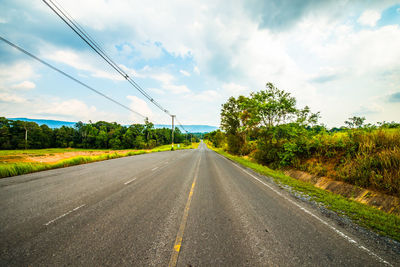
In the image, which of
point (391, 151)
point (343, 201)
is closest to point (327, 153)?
point (391, 151)

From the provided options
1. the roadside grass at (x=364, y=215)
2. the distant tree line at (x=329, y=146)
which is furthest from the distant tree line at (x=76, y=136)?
the roadside grass at (x=364, y=215)

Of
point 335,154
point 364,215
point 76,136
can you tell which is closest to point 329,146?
point 335,154

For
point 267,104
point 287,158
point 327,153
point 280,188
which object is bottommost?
point 280,188

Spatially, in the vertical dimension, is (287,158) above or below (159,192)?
above

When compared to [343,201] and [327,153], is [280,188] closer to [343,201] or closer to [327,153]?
[343,201]

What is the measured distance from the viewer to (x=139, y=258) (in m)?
2.25

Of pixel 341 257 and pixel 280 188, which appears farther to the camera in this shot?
pixel 280 188

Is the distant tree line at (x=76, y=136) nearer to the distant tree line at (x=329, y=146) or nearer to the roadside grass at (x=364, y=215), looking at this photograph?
the distant tree line at (x=329, y=146)

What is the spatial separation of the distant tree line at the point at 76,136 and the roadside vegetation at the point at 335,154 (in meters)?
61.0

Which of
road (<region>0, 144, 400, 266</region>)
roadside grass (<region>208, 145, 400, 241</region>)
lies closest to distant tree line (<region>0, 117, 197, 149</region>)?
road (<region>0, 144, 400, 266</region>)

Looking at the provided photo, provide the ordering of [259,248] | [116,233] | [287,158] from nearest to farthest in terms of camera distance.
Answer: [259,248], [116,233], [287,158]

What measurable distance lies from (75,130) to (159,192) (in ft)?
336

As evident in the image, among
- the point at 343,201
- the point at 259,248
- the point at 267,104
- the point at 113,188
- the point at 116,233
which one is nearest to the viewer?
the point at 259,248

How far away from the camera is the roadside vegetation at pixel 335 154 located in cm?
445
